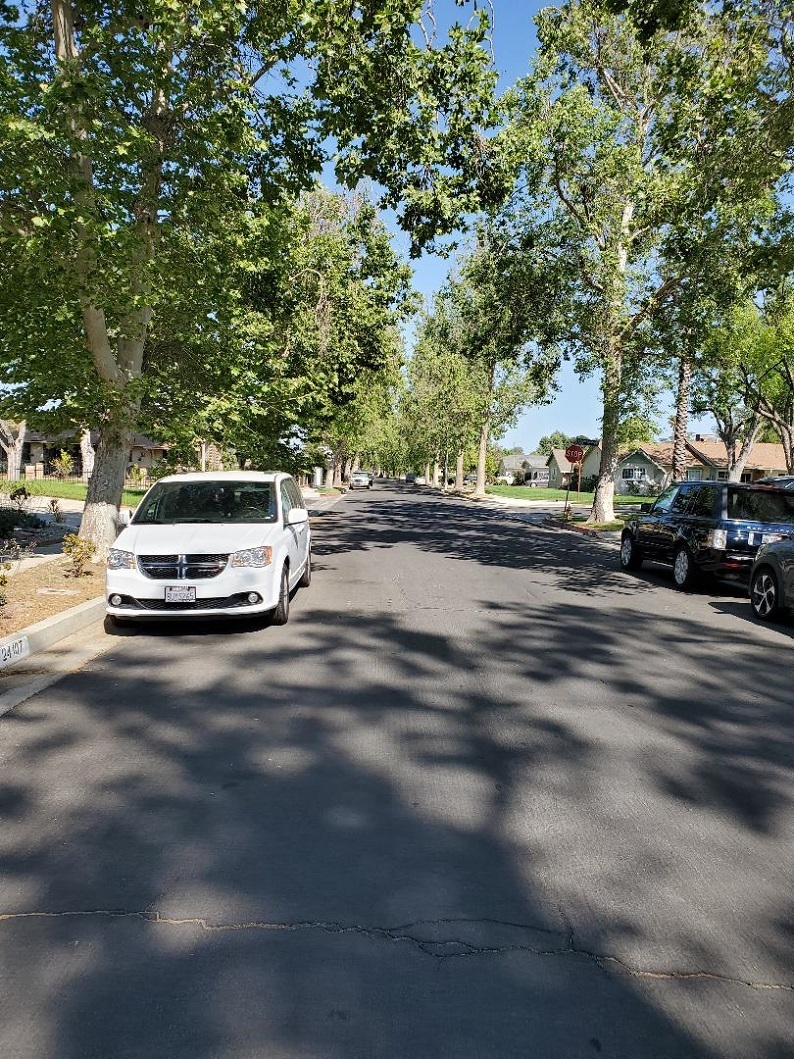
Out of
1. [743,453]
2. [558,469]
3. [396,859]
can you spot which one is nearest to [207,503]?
[396,859]

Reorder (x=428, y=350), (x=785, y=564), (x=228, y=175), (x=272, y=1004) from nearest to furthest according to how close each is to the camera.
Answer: (x=272, y=1004), (x=785, y=564), (x=228, y=175), (x=428, y=350)

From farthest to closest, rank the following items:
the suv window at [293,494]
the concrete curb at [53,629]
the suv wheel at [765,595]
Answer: the suv window at [293,494] → the suv wheel at [765,595] → the concrete curb at [53,629]

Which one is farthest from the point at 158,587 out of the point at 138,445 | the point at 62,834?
the point at 138,445

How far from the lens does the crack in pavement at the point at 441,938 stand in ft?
8.81

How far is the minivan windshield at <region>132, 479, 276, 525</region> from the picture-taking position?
8.62 metres

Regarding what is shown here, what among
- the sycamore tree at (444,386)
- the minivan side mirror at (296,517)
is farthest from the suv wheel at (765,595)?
the sycamore tree at (444,386)

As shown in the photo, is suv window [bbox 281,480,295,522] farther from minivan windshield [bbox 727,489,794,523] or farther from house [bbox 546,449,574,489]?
house [bbox 546,449,574,489]

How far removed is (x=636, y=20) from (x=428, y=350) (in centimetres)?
5281

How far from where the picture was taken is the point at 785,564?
9430mm

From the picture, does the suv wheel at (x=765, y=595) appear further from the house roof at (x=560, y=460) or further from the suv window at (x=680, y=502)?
the house roof at (x=560, y=460)

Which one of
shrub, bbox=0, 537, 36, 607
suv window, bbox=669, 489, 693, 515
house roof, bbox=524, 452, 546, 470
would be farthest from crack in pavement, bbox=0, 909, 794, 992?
house roof, bbox=524, 452, 546, 470

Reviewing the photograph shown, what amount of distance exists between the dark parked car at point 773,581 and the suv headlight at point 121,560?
7783 millimetres

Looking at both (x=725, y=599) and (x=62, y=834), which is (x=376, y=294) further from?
(x=62, y=834)

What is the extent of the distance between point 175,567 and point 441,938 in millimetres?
5356
